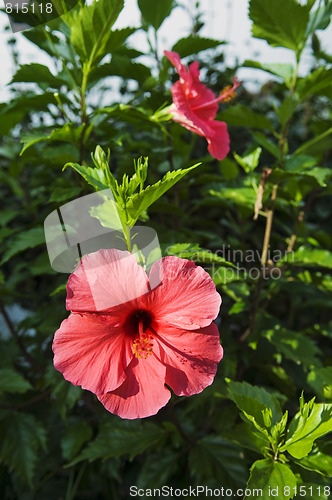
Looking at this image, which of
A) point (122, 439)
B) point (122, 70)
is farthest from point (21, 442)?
point (122, 70)

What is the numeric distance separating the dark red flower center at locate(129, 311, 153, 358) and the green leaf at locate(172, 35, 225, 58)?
747mm

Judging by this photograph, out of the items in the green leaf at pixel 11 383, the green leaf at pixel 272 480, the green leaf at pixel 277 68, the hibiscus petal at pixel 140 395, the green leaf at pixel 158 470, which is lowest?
the green leaf at pixel 158 470

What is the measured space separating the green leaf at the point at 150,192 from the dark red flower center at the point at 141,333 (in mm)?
187

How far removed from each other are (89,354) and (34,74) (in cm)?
70

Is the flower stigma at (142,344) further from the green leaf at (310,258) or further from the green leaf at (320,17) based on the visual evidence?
the green leaf at (320,17)

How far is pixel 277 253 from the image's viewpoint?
1393 millimetres

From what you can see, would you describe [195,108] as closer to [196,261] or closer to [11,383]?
[196,261]

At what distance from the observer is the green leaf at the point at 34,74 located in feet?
3.07

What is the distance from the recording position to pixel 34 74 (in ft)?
3.17

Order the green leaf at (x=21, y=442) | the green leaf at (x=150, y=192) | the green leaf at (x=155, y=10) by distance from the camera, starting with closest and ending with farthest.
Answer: the green leaf at (x=150, y=192) < the green leaf at (x=155, y=10) < the green leaf at (x=21, y=442)

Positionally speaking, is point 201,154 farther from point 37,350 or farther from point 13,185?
point 37,350

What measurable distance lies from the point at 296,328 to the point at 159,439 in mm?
946

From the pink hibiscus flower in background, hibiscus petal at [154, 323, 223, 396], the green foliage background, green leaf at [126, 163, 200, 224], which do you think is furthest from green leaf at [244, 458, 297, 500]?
the pink hibiscus flower in background

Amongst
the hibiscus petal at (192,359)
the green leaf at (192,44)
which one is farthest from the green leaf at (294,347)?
the green leaf at (192,44)
